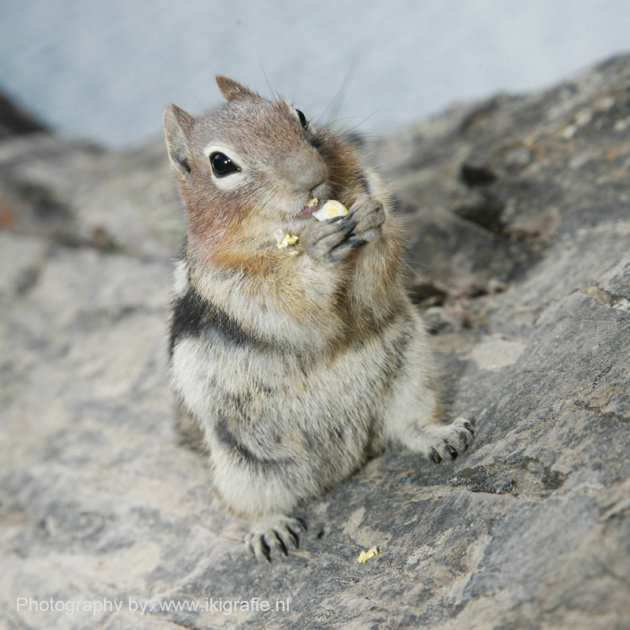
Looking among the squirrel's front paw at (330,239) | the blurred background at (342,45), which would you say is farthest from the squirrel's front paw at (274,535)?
the blurred background at (342,45)

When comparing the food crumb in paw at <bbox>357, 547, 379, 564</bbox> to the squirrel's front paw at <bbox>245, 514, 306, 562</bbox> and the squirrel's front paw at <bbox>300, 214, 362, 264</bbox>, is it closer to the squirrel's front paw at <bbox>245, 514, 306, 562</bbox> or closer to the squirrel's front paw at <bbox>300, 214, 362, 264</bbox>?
the squirrel's front paw at <bbox>245, 514, 306, 562</bbox>

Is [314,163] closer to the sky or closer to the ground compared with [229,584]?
closer to the sky

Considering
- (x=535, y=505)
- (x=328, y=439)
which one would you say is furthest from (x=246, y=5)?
(x=535, y=505)

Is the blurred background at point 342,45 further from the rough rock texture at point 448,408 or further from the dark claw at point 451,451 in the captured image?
the dark claw at point 451,451

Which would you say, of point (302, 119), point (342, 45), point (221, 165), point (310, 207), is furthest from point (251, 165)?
point (342, 45)

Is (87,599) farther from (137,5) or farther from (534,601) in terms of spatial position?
(137,5)

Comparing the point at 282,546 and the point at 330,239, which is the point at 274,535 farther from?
the point at 330,239
